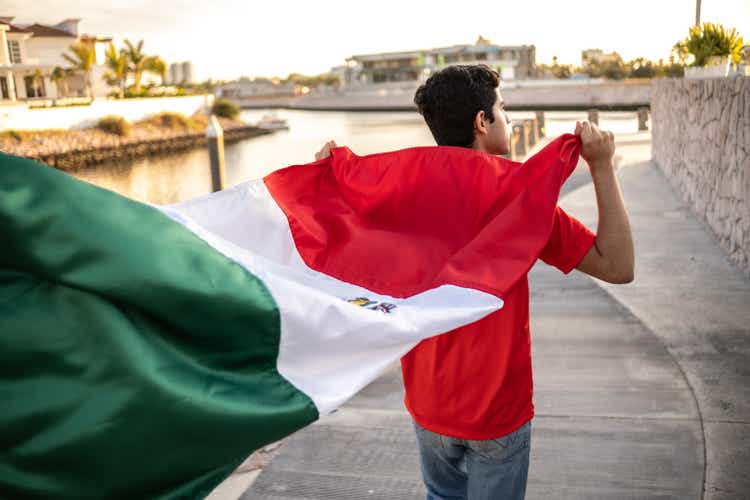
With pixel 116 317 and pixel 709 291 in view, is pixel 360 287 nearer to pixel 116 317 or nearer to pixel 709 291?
pixel 116 317

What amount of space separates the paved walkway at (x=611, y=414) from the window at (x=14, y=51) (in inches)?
2414

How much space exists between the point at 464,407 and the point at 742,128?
19.6 feet

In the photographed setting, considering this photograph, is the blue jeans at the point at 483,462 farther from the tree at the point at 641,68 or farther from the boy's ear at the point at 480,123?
the tree at the point at 641,68

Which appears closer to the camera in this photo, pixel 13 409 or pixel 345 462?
pixel 13 409

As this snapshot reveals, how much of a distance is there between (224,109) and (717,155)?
198 ft

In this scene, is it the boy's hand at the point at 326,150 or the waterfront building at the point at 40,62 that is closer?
the boy's hand at the point at 326,150

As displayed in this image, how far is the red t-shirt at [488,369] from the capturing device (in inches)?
70.9

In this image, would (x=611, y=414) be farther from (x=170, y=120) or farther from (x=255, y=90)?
(x=255, y=90)

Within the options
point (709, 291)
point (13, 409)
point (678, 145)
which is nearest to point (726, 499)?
point (13, 409)

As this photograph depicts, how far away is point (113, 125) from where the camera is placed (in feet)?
Answer: 152

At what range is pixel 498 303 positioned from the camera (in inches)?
68.6

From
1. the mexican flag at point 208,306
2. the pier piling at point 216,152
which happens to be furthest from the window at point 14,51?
the mexican flag at point 208,306

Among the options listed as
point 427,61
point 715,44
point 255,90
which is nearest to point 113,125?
point 715,44

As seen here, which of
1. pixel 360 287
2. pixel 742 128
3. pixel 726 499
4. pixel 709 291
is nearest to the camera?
pixel 360 287
